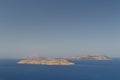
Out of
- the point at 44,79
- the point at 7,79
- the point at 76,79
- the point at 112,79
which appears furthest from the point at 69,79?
the point at 7,79

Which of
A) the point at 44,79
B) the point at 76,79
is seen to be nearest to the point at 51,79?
the point at 44,79

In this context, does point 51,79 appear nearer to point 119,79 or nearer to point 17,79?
point 17,79

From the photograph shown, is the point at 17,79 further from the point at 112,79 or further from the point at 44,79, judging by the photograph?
the point at 112,79

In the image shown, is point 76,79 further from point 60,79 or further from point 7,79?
point 7,79

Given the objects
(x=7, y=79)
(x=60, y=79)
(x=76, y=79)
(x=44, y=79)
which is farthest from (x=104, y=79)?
(x=7, y=79)

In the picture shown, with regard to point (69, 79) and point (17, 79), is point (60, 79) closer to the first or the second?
point (69, 79)
